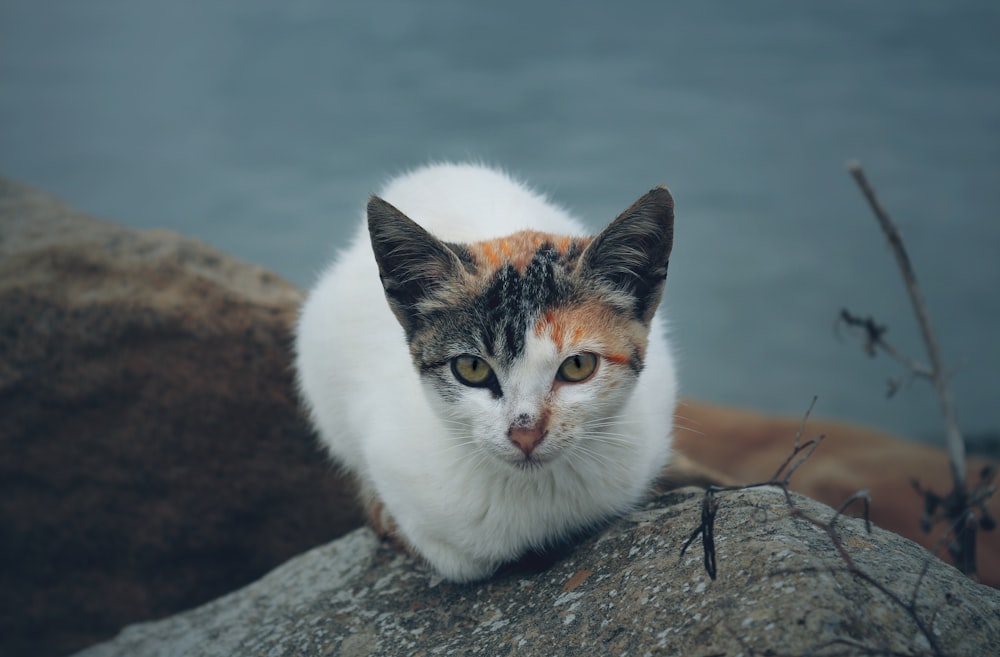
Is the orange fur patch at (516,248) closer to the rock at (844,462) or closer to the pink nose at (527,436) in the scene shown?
the pink nose at (527,436)

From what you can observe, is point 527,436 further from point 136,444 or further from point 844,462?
point 844,462

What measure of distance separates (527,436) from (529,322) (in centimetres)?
23

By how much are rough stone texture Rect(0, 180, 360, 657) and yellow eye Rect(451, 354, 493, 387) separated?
1.53m

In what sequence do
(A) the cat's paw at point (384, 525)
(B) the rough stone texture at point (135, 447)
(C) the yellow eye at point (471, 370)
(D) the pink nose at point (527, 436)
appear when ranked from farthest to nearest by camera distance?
Answer: 1. (B) the rough stone texture at point (135, 447)
2. (A) the cat's paw at point (384, 525)
3. (C) the yellow eye at point (471, 370)
4. (D) the pink nose at point (527, 436)

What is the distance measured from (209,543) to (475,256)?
1.89 metres

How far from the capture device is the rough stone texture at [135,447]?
2926mm

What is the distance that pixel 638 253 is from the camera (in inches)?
68.2

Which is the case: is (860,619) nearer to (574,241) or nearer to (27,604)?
(574,241)

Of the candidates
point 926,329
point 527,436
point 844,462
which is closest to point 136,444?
point 527,436

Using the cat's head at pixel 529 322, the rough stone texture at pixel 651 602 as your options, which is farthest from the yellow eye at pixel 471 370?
the rough stone texture at pixel 651 602

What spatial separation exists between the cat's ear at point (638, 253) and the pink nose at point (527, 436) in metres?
0.36

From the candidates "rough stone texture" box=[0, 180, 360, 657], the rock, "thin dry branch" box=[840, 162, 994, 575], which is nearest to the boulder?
"rough stone texture" box=[0, 180, 360, 657]

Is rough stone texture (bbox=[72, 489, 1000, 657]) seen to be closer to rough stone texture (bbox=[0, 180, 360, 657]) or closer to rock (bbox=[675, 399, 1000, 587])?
rough stone texture (bbox=[0, 180, 360, 657])

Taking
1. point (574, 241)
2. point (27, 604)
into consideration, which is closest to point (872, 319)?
point (574, 241)
